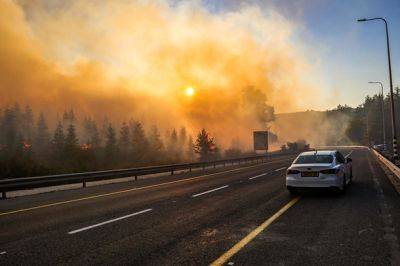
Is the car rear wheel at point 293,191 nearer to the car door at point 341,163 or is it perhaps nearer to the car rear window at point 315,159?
the car rear window at point 315,159

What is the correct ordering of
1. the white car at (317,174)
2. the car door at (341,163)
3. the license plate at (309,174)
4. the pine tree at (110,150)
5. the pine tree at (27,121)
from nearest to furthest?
the white car at (317,174) → the license plate at (309,174) → the car door at (341,163) → the pine tree at (110,150) → the pine tree at (27,121)

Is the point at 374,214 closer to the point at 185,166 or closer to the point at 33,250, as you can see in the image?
the point at 33,250

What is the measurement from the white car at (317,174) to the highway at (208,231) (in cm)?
45

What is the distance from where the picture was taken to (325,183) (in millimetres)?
11727

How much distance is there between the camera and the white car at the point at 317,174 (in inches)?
464

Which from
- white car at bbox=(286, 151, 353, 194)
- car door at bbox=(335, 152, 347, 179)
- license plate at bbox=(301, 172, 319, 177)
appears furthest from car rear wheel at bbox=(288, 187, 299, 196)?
car door at bbox=(335, 152, 347, 179)

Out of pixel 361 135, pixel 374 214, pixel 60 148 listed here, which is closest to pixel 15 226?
pixel 374 214

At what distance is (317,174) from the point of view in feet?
39.0

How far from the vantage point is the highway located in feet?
18.6

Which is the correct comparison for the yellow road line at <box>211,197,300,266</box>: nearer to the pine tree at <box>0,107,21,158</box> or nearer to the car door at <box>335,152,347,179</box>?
the car door at <box>335,152,347,179</box>

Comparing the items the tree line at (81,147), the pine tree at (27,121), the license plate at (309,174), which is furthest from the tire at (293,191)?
the pine tree at (27,121)

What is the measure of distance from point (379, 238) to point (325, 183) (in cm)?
513

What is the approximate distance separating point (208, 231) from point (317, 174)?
227 inches

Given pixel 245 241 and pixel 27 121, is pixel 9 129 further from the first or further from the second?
pixel 245 241
